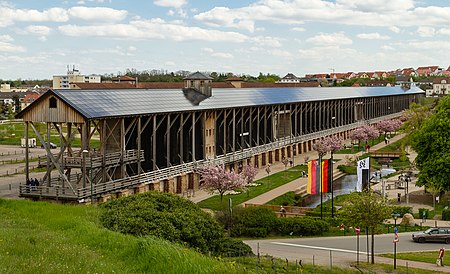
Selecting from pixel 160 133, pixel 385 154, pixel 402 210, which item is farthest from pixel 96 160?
pixel 385 154

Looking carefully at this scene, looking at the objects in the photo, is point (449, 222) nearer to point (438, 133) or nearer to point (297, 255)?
point (438, 133)

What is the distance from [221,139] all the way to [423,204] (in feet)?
66.2

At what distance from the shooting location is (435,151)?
39375 mm

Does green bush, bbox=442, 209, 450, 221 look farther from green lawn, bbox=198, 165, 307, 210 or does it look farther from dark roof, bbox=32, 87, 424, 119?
dark roof, bbox=32, 87, 424, 119

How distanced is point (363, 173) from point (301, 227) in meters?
9.30

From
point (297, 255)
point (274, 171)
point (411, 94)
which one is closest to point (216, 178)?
point (297, 255)

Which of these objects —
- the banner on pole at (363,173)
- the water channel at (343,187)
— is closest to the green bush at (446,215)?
the banner on pole at (363,173)

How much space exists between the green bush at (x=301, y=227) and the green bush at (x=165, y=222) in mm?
8052

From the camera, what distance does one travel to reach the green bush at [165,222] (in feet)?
70.3

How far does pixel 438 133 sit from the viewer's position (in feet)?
130

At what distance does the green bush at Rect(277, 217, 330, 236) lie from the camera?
3112 cm

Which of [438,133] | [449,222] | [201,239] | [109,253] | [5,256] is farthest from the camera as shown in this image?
[438,133]

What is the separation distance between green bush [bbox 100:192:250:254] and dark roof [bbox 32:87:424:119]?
416 inches

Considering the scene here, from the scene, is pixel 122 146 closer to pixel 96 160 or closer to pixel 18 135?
pixel 96 160
